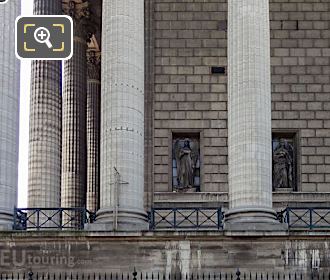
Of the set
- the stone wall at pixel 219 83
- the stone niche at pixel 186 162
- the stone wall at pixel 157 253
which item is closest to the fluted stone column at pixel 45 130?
the stone wall at pixel 219 83

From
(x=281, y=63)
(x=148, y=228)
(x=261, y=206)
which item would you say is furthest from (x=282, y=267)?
(x=281, y=63)

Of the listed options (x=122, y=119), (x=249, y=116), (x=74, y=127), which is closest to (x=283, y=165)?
(x=249, y=116)

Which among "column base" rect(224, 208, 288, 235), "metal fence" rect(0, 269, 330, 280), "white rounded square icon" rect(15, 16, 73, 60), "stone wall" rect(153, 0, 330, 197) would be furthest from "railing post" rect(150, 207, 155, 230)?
"white rounded square icon" rect(15, 16, 73, 60)

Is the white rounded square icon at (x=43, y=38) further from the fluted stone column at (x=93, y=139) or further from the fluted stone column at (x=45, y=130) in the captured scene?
the fluted stone column at (x=93, y=139)

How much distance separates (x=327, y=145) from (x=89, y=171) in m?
24.1

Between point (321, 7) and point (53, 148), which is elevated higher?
point (321, 7)

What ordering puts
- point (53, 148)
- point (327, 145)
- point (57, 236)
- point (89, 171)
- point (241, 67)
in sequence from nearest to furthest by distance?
1. point (57, 236)
2. point (241, 67)
3. point (327, 145)
4. point (53, 148)
5. point (89, 171)

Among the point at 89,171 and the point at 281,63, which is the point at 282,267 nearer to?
the point at 281,63

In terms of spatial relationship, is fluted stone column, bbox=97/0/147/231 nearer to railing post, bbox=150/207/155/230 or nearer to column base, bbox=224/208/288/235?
railing post, bbox=150/207/155/230

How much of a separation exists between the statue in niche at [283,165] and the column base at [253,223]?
747 cm

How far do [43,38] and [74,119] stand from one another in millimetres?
41049

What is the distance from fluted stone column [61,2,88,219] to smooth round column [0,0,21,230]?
66.0ft

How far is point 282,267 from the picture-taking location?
30.9 m

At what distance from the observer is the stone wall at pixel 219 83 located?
39.7 metres
